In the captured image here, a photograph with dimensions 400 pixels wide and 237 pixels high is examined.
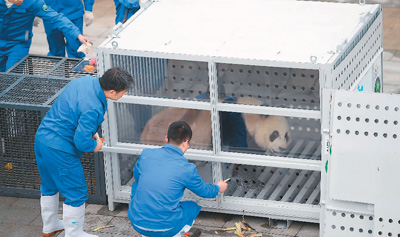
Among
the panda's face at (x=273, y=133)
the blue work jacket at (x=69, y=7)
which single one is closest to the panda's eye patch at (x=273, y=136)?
the panda's face at (x=273, y=133)

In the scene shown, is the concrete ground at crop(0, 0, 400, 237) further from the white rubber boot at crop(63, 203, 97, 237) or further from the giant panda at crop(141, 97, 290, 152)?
the giant panda at crop(141, 97, 290, 152)

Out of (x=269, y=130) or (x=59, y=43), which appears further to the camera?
(x=59, y=43)

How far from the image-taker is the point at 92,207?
7.20 meters

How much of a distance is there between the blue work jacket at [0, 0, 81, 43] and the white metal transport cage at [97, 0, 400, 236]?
1244mm

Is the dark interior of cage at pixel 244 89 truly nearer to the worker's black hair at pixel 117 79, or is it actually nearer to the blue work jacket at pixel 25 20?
the worker's black hair at pixel 117 79

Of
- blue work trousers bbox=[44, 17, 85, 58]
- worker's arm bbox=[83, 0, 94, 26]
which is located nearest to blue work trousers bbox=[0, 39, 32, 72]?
blue work trousers bbox=[44, 17, 85, 58]

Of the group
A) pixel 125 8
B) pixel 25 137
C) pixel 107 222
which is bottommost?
pixel 107 222

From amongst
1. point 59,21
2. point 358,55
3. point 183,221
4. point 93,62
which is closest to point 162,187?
point 183,221

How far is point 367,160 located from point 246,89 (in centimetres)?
154

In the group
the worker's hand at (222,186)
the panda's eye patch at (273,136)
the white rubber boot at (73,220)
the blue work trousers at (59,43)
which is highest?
the blue work trousers at (59,43)

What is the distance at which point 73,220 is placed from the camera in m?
6.41

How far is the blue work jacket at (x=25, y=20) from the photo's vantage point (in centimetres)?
814

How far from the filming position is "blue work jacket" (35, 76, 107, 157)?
605cm

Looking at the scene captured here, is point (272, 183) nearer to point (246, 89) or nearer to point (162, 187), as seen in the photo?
point (246, 89)
